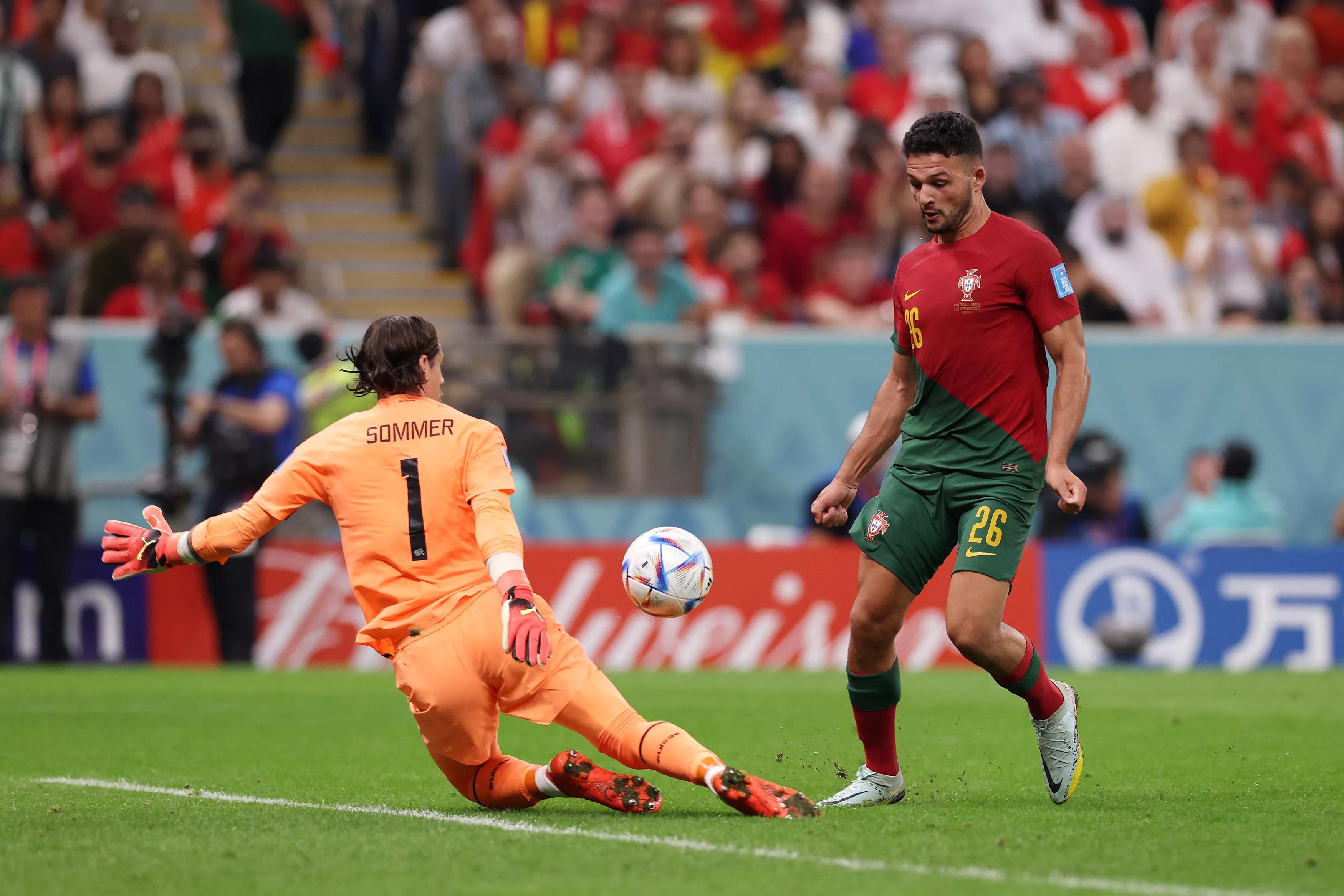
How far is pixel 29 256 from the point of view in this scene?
15391 millimetres

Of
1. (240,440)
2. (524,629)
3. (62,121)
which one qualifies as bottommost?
(524,629)

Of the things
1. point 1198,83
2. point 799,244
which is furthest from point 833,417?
point 1198,83

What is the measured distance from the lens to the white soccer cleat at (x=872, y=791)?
6.90 m

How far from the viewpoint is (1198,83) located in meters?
20.0

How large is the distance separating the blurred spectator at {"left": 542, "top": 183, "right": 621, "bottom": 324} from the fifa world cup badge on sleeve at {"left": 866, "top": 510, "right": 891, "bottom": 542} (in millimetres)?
9215

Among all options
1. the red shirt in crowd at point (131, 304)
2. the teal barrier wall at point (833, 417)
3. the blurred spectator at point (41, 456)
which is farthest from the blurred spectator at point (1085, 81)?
the blurred spectator at point (41, 456)

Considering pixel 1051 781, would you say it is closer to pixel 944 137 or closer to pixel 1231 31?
pixel 944 137

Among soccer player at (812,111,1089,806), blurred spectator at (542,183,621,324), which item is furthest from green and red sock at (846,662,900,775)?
blurred spectator at (542,183,621,324)

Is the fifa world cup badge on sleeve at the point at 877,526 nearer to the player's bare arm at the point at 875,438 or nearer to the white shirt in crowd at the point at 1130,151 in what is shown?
the player's bare arm at the point at 875,438

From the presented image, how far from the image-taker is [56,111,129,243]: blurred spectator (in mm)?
15727

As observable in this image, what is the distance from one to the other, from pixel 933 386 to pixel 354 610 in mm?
8403

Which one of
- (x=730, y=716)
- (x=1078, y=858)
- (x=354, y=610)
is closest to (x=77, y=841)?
(x=1078, y=858)

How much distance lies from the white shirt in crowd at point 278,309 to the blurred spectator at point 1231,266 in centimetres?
849

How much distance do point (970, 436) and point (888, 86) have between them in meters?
12.6
